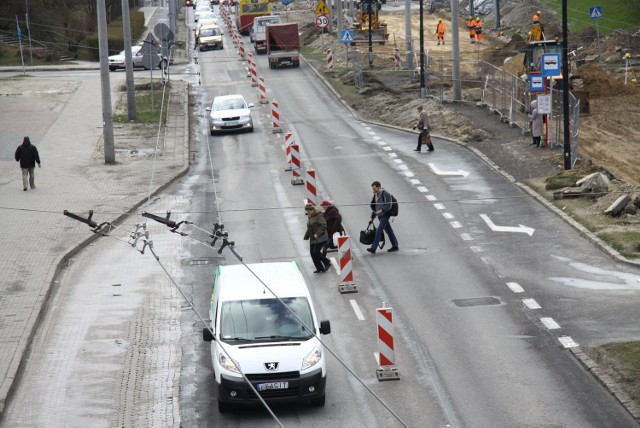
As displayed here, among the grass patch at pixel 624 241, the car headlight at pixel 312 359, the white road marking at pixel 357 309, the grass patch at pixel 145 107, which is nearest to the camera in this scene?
the car headlight at pixel 312 359

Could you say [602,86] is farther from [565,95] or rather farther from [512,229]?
[512,229]

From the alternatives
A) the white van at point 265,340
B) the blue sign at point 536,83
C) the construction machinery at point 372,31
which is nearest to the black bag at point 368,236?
the white van at point 265,340

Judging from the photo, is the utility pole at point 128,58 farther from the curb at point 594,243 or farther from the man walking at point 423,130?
the man walking at point 423,130

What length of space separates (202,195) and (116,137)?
11.1m

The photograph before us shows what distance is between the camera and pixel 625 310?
20391 millimetres

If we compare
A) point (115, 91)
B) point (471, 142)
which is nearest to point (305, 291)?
point (471, 142)

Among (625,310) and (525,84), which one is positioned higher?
(525,84)

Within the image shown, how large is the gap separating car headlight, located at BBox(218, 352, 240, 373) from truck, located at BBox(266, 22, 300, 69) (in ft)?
158

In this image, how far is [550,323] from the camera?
1988 centimetres

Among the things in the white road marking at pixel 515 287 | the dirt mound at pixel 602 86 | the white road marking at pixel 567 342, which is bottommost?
the white road marking at pixel 567 342

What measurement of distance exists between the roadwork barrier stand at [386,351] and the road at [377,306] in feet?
0.51

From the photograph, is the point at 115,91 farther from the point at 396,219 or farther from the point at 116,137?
the point at 396,219

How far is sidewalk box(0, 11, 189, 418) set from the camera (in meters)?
22.0

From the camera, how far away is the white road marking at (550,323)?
19.6 metres
